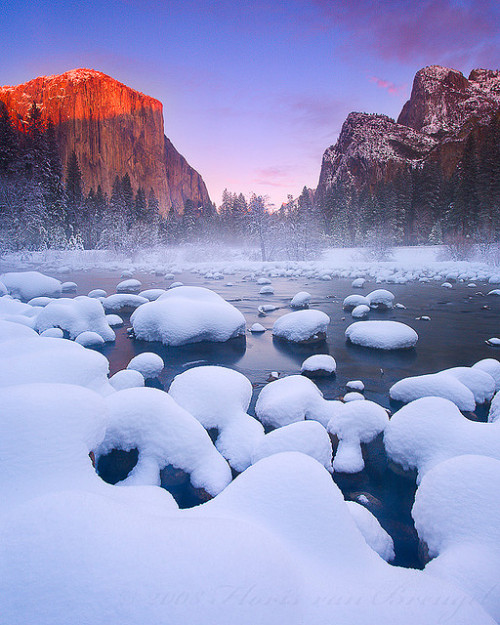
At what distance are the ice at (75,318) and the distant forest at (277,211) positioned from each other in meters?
21.7

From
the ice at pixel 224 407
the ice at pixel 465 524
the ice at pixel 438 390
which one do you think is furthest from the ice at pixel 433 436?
the ice at pixel 224 407

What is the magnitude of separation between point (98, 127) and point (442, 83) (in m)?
106

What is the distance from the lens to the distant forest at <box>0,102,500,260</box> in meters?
26.0

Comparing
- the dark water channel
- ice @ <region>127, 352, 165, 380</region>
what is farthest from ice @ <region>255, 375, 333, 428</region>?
ice @ <region>127, 352, 165, 380</region>

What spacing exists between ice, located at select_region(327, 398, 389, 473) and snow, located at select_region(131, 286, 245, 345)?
4.35 metres

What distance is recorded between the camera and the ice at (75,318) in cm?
729

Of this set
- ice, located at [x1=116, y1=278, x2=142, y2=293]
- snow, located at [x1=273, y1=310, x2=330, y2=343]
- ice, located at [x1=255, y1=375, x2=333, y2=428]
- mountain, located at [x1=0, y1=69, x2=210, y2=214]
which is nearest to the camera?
ice, located at [x1=255, y1=375, x2=333, y2=428]

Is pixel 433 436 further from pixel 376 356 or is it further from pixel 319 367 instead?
pixel 376 356

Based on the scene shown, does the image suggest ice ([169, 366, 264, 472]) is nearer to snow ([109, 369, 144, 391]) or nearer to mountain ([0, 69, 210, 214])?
snow ([109, 369, 144, 391])

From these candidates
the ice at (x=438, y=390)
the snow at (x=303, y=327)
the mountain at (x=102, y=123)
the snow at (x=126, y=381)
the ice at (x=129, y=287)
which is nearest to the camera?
the ice at (x=438, y=390)

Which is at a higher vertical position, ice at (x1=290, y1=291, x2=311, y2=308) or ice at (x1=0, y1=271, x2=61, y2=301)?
ice at (x1=0, y1=271, x2=61, y2=301)

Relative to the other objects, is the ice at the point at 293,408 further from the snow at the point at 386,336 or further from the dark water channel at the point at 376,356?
the snow at the point at 386,336

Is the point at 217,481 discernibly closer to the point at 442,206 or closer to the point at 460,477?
the point at 460,477

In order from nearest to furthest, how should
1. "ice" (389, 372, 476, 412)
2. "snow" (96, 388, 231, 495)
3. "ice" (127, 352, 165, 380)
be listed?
"snow" (96, 388, 231, 495), "ice" (389, 372, 476, 412), "ice" (127, 352, 165, 380)
